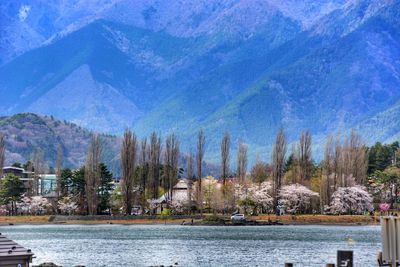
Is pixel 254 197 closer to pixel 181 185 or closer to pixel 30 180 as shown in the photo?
pixel 181 185

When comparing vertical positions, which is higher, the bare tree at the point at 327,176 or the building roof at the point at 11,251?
the bare tree at the point at 327,176

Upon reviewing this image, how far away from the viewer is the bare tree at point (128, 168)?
12862 centimetres

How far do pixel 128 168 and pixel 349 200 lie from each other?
31798 millimetres

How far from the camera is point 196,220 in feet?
409

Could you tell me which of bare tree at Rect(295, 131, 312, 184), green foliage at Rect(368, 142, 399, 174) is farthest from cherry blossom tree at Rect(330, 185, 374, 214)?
green foliage at Rect(368, 142, 399, 174)

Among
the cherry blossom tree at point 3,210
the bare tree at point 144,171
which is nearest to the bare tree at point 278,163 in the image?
the bare tree at point 144,171

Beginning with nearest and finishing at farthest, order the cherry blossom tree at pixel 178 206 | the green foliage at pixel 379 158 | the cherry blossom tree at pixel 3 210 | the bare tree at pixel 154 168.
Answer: the cherry blossom tree at pixel 178 206, the bare tree at pixel 154 168, the cherry blossom tree at pixel 3 210, the green foliage at pixel 379 158

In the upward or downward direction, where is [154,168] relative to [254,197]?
upward

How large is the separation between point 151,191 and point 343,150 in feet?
95.1

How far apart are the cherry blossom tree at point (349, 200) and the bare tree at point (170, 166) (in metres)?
24.8

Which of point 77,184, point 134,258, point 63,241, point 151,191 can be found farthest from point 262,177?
point 134,258

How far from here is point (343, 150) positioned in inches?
5256

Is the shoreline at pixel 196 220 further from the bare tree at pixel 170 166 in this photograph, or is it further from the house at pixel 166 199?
the bare tree at pixel 170 166

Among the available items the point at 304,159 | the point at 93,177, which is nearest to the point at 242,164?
the point at 304,159
